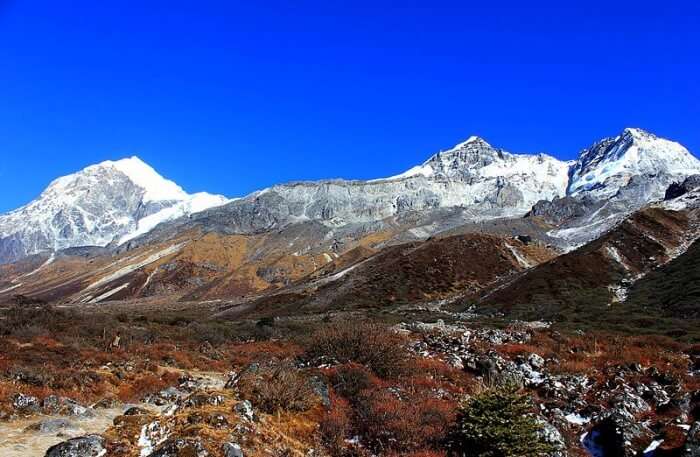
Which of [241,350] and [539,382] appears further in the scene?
[241,350]

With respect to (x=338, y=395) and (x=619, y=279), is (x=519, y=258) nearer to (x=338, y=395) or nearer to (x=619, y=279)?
(x=619, y=279)

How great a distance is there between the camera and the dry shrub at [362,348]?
22.2m

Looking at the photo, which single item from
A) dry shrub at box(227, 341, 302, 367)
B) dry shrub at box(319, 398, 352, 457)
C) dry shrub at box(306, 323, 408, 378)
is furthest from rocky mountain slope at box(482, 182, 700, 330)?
dry shrub at box(319, 398, 352, 457)

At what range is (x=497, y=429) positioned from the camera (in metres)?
13.3

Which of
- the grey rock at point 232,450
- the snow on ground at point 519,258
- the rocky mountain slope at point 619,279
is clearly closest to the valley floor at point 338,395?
the grey rock at point 232,450

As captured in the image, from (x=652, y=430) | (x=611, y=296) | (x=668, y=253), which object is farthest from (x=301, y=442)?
(x=668, y=253)

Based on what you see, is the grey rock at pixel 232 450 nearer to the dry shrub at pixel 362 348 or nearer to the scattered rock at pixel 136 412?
the scattered rock at pixel 136 412

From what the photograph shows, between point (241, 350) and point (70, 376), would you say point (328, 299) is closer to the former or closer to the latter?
point (241, 350)

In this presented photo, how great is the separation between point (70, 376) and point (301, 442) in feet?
37.2

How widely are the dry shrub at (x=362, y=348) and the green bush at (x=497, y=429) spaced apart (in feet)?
25.1

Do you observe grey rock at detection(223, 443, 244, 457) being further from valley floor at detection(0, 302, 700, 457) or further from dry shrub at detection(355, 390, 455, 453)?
dry shrub at detection(355, 390, 455, 453)

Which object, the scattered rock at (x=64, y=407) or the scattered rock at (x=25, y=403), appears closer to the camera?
the scattered rock at (x=25, y=403)

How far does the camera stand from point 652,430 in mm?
15359

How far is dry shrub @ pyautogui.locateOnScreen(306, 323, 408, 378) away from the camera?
2217 centimetres
